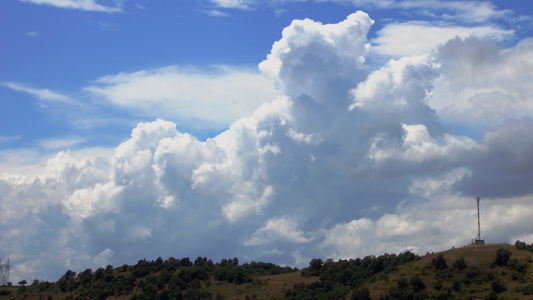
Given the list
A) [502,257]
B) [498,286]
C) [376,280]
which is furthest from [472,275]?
[376,280]

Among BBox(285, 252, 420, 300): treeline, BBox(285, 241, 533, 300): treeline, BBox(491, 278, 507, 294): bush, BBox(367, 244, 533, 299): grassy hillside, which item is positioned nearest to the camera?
BBox(491, 278, 507, 294): bush

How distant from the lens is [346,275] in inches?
6614

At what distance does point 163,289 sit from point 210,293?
19.2m

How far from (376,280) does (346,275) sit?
11094 mm

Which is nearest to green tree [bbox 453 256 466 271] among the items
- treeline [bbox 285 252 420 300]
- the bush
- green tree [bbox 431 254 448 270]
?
green tree [bbox 431 254 448 270]

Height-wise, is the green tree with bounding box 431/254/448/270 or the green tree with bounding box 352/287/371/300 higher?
the green tree with bounding box 431/254/448/270

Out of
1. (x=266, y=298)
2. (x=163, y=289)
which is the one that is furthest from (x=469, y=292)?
(x=163, y=289)

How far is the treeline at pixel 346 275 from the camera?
158000 mm

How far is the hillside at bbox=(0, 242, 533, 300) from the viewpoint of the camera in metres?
140

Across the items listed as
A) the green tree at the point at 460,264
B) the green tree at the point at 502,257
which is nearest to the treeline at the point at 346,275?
the green tree at the point at 460,264

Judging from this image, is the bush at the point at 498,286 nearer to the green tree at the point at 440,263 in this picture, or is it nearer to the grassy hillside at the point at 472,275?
Result: the grassy hillside at the point at 472,275

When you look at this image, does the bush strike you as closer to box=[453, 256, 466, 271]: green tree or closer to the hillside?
the hillside

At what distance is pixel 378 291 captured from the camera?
491 feet

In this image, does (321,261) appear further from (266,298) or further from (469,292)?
(469,292)
